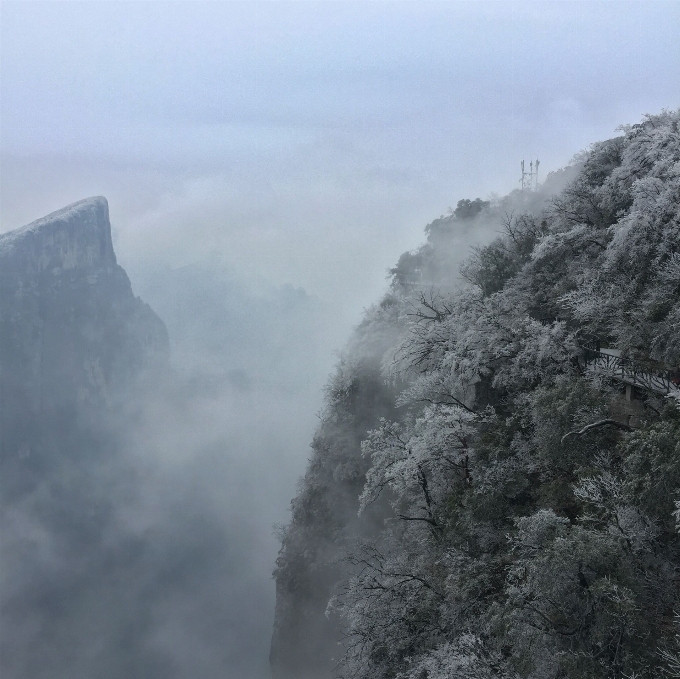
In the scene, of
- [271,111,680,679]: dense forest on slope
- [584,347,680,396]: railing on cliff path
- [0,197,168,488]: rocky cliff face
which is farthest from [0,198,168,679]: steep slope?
[584,347,680,396]: railing on cliff path

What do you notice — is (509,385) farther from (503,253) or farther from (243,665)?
(243,665)

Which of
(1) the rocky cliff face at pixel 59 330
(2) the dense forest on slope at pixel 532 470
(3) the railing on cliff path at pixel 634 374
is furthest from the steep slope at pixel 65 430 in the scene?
(3) the railing on cliff path at pixel 634 374

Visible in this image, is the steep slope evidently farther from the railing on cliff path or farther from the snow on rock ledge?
the railing on cliff path

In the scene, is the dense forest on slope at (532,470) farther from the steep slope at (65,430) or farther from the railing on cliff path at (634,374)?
the steep slope at (65,430)

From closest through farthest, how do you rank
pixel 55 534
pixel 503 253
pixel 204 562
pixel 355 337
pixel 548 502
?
pixel 548 502 < pixel 503 253 < pixel 355 337 < pixel 204 562 < pixel 55 534

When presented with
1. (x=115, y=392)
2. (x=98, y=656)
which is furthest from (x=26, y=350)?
(x=98, y=656)

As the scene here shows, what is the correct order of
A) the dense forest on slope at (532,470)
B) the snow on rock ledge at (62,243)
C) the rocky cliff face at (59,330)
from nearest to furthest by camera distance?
the dense forest on slope at (532,470) < the rocky cliff face at (59,330) < the snow on rock ledge at (62,243)

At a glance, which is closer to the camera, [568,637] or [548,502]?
[568,637]
